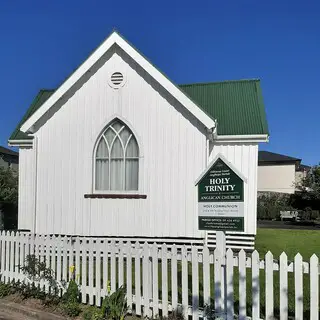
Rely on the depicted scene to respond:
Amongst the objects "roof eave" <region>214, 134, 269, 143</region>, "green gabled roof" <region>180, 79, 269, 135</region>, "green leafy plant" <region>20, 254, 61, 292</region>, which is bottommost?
"green leafy plant" <region>20, 254, 61, 292</region>

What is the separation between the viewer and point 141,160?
1197 cm

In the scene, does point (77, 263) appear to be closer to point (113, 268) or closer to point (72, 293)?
point (72, 293)

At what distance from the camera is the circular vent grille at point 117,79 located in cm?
1232

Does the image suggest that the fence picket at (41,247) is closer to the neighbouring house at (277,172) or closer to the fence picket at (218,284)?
the fence picket at (218,284)

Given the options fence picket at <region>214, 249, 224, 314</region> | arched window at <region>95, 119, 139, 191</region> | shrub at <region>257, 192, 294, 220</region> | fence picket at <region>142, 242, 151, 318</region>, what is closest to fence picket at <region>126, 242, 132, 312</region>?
fence picket at <region>142, 242, 151, 318</region>

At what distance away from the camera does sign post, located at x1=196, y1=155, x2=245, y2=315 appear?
5699 millimetres

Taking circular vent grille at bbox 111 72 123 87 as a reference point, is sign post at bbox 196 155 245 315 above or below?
below

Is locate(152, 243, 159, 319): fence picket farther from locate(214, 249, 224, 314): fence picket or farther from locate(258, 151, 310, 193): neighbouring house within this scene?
locate(258, 151, 310, 193): neighbouring house

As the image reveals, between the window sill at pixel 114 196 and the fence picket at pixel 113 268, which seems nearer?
the fence picket at pixel 113 268

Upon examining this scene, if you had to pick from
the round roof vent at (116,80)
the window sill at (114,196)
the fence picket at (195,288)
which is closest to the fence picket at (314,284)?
the fence picket at (195,288)

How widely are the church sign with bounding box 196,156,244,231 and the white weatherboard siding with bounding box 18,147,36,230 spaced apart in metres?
8.74

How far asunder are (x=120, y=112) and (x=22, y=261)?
213 inches

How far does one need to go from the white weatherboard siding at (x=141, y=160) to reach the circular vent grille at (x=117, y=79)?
15cm

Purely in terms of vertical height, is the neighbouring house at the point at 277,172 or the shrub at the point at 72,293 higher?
the neighbouring house at the point at 277,172
